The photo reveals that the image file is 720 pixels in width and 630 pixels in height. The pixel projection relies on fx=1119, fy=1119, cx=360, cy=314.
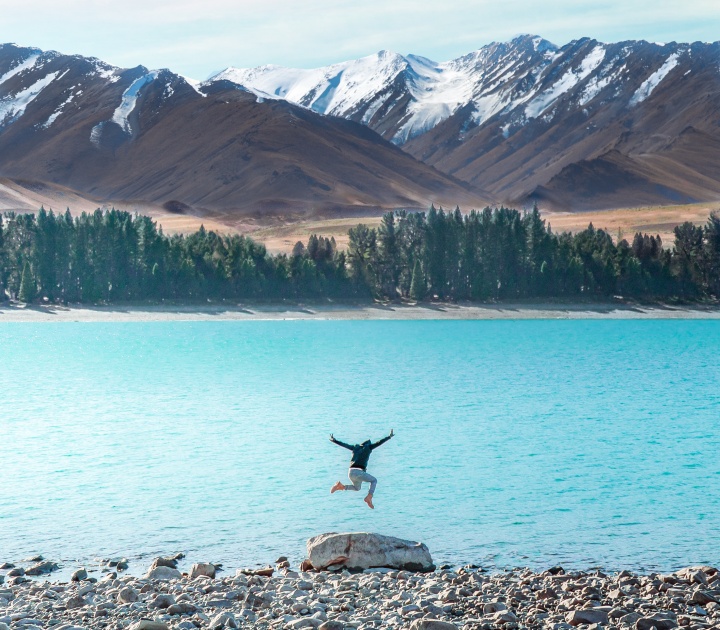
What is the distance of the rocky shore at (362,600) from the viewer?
68.0 ft

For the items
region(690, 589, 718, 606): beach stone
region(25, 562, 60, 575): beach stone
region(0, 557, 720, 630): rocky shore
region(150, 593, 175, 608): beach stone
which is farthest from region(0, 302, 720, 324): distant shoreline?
region(690, 589, 718, 606): beach stone

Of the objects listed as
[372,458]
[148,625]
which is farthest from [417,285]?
[148,625]

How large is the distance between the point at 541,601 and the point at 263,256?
130877 millimetres

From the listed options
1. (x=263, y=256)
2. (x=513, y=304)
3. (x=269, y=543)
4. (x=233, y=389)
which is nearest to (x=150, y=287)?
(x=263, y=256)

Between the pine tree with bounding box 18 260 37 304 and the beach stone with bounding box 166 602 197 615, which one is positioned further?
the pine tree with bounding box 18 260 37 304

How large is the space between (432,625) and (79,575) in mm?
9053

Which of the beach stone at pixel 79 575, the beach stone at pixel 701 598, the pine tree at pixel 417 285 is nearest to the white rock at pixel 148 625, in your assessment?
the beach stone at pixel 79 575

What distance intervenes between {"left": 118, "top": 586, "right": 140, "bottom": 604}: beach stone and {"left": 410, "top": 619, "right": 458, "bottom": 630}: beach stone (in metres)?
5.87

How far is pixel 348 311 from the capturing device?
144 m

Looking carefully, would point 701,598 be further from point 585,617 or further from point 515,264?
point 515,264

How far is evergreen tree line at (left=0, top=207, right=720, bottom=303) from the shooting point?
14888cm

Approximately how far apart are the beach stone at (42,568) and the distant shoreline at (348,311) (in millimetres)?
112643

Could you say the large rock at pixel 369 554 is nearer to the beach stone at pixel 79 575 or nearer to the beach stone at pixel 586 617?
the beach stone at pixel 79 575

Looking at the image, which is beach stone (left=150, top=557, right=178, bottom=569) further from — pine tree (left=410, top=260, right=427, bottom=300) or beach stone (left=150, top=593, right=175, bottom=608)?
pine tree (left=410, top=260, right=427, bottom=300)
